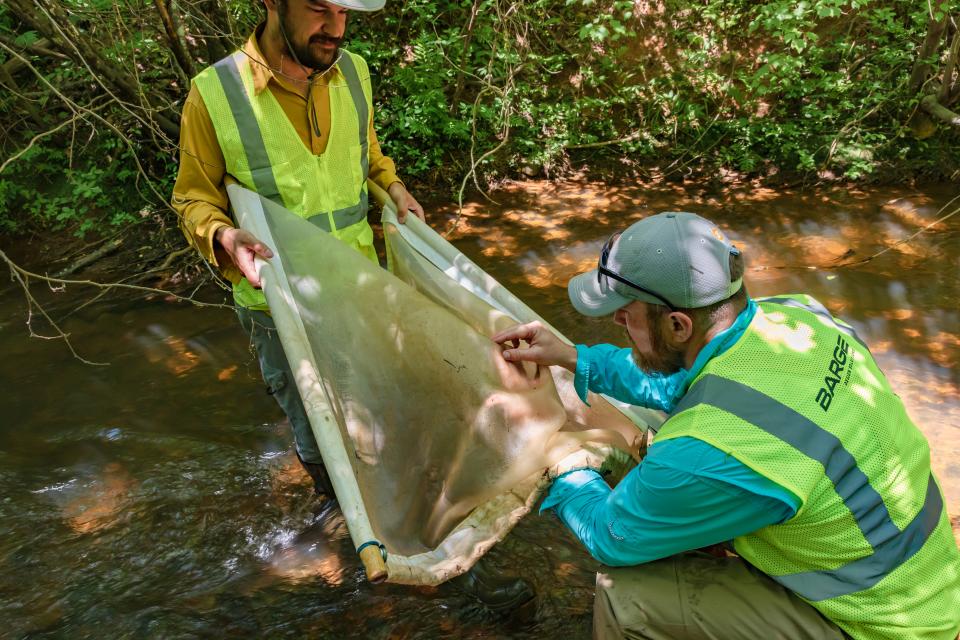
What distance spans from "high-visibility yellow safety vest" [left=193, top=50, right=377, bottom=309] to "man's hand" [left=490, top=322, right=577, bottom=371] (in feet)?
2.60

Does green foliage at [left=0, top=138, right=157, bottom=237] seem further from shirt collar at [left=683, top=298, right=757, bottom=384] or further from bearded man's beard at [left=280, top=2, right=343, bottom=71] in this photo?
shirt collar at [left=683, top=298, right=757, bottom=384]

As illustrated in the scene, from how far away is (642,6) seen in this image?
20.7 feet

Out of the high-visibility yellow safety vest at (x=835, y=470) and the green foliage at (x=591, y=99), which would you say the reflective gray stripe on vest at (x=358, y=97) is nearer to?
the high-visibility yellow safety vest at (x=835, y=470)

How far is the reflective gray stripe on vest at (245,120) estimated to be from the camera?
2.16 meters

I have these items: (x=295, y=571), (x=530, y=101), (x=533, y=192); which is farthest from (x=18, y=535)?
(x=530, y=101)

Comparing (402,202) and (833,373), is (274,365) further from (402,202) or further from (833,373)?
(833,373)

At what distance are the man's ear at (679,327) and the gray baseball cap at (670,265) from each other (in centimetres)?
3

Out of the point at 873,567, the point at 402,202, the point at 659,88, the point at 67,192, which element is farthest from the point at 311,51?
the point at 659,88

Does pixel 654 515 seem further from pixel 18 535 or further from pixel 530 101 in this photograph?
pixel 530 101

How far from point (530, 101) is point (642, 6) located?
134cm

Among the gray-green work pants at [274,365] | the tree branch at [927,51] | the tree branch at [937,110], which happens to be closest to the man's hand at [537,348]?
the gray-green work pants at [274,365]

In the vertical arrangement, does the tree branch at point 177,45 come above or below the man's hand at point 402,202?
above

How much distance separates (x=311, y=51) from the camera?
216cm

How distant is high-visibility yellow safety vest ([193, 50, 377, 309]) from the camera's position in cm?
216
